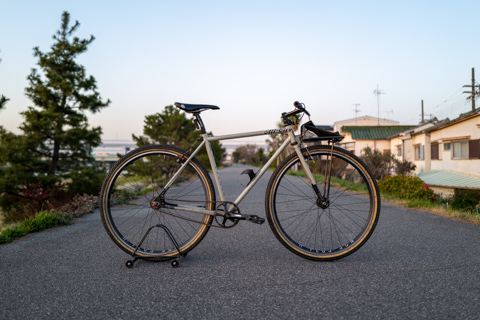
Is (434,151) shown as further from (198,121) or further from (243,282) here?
Answer: (243,282)

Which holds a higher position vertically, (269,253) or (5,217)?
(269,253)

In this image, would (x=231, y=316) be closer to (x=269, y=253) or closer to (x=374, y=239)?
(x=269, y=253)

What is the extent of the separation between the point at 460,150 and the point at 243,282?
19654 millimetres

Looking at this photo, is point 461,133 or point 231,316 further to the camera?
point 461,133

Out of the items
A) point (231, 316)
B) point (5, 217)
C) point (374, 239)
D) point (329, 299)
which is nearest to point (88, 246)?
point (231, 316)

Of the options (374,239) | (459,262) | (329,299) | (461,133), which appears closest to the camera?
(329,299)

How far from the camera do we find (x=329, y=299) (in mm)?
2193

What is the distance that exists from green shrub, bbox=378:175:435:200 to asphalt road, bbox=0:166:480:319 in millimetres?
7273

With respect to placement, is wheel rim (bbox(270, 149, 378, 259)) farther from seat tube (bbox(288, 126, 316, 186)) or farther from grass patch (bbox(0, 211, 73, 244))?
grass patch (bbox(0, 211, 73, 244))

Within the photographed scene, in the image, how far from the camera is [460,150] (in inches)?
723

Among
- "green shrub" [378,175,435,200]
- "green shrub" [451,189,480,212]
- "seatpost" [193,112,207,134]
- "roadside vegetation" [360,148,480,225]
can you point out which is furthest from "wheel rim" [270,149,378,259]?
"green shrub" [451,189,480,212]

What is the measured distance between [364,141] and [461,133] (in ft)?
55.2

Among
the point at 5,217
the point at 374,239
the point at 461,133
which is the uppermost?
the point at 461,133

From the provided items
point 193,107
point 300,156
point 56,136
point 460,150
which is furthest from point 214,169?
point 460,150
